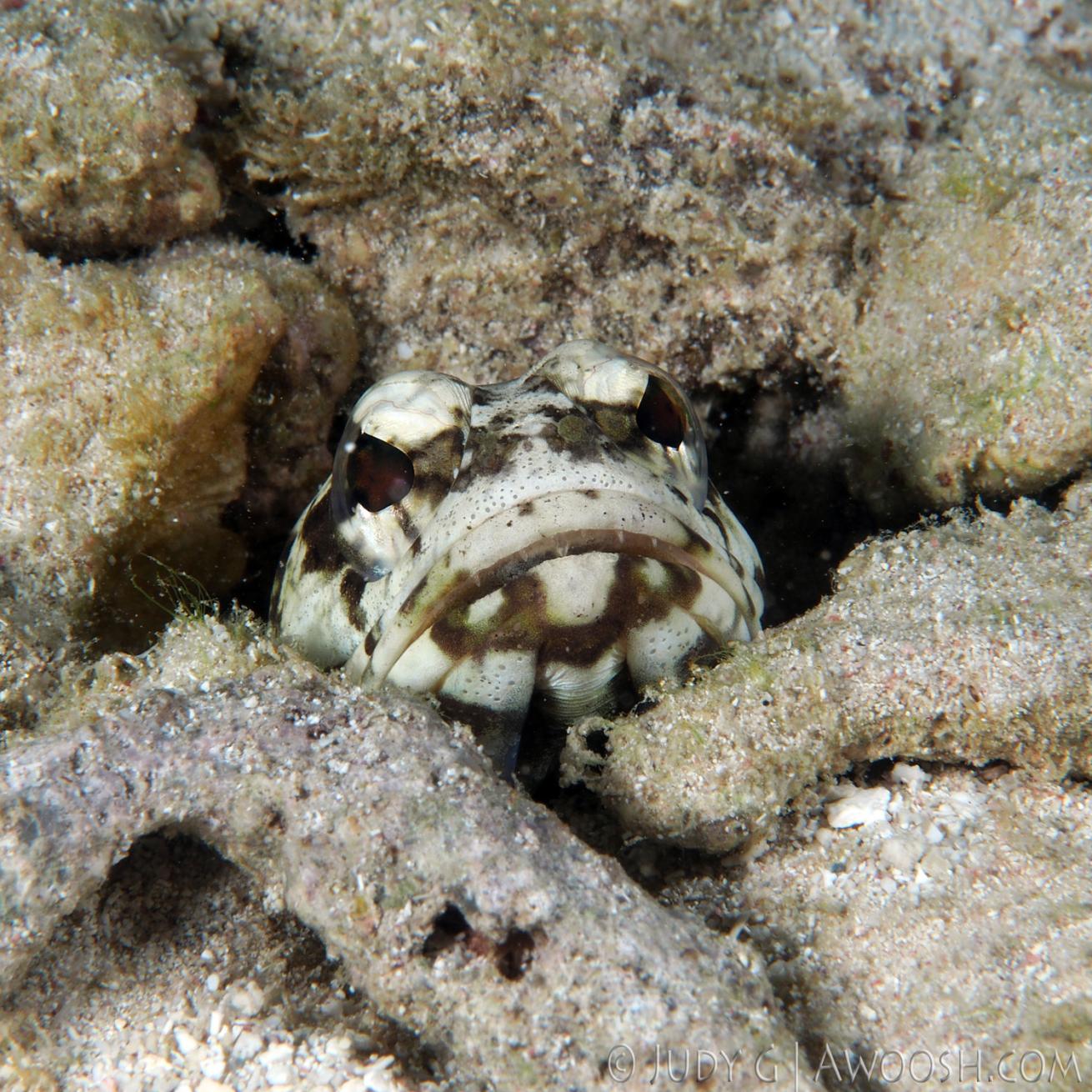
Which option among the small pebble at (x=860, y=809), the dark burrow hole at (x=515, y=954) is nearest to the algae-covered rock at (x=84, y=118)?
the dark burrow hole at (x=515, y=954)

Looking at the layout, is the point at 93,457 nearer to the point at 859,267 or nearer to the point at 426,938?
the point at 426,938

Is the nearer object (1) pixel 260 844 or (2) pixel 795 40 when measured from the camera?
(1) pixel 260 844

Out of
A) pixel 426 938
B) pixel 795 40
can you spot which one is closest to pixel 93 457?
pixel 426 938

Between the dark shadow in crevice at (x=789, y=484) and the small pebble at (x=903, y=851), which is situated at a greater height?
the small pebble at (x=903, y=851)

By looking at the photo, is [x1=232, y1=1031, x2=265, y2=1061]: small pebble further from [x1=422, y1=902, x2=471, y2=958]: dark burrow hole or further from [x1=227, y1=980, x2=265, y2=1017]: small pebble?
[x1=422, y1=902, x2=471, y2=958]: dark burrow hole

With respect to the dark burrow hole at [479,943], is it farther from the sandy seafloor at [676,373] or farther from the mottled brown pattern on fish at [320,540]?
the mottled brown pattern on fish at [320,540]

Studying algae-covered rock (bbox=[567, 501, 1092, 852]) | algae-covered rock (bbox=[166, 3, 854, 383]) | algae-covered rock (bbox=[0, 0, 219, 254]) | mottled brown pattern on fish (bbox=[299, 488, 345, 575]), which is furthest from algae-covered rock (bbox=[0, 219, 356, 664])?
algae-covered rock (bbox=[567, 501, 1092, 852])
